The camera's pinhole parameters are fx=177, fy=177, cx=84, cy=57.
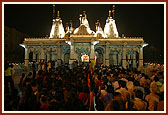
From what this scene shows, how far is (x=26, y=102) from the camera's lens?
606cm

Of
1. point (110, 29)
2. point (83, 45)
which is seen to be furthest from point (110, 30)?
point (83, 45)

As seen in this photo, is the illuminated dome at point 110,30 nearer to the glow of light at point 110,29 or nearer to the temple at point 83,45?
the glow of light at point 110,29

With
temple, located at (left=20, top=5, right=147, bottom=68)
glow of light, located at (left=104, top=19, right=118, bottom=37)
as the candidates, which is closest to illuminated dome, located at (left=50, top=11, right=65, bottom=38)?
temple, located at (left=20, top=5, right=147, bottom=68)

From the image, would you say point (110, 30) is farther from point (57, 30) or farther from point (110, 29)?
point (57, 30)

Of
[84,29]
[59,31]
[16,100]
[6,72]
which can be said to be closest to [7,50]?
[59,31]

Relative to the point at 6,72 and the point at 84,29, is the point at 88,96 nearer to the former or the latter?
A: the point at 6,72

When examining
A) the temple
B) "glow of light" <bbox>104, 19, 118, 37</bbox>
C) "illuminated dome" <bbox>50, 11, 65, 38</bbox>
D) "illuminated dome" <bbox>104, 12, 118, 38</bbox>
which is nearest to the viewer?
the temple

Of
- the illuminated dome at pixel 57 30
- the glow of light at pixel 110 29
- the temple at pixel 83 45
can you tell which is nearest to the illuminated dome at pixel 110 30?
the glow of light at pixel 110 29

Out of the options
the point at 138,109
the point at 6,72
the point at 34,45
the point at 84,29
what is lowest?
the point at 138,109

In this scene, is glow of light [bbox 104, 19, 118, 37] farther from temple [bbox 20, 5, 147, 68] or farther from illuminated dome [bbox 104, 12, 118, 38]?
temple [bbox 20, 5, 147, 68]

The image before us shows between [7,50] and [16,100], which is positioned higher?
[7,50]

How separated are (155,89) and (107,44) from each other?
2116 centimetres

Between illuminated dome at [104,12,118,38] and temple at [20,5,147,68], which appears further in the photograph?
illuminated dome at [104,12,118,38]

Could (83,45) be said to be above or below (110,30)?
below
